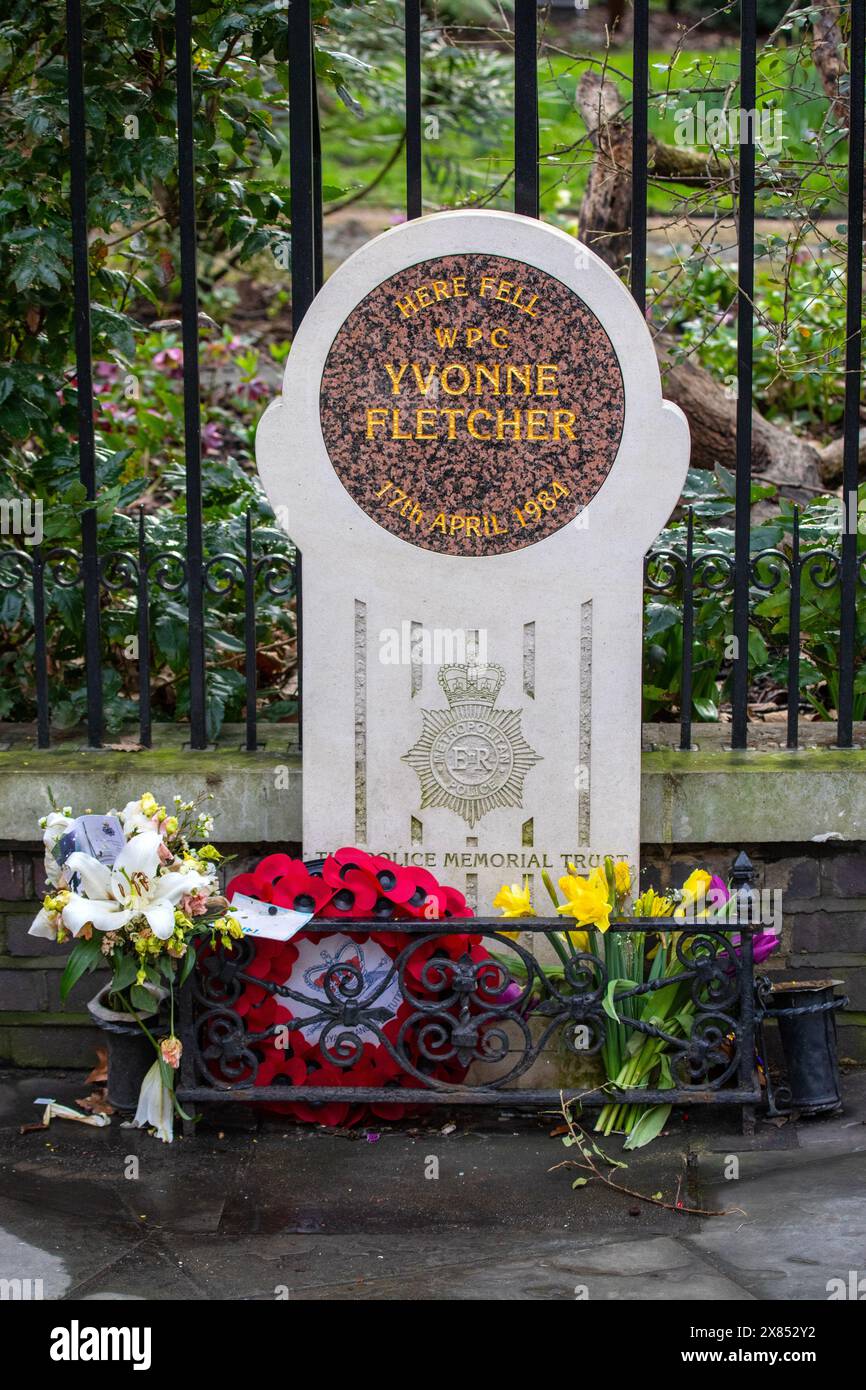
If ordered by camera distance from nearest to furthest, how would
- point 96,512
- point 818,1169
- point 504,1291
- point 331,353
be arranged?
point 504,1291 < point 818,1169 < point 331,353 < point 96,512

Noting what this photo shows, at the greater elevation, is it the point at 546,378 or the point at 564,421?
the point at 546,378

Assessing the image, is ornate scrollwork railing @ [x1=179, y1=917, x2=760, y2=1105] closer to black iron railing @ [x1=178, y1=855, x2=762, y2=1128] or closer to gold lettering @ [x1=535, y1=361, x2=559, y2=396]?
black iron railing @ [x1=178, y1=855, x2=762, y2=1128]

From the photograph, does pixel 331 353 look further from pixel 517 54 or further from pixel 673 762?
pixel 673 762

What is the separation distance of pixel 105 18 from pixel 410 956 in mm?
2794

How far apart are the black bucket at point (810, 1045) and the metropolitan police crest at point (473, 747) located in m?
0.82

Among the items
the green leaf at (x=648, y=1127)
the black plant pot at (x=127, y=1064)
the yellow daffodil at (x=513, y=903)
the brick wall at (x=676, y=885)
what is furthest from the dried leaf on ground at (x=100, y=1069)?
the green leaf at (x=648, y=1127)

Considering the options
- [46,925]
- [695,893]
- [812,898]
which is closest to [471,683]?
[695,893]

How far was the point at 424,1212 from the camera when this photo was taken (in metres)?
3.35

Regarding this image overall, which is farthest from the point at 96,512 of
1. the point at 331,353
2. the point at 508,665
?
the point at 508,665

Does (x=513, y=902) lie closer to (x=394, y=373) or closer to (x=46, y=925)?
(x=46, y=925)

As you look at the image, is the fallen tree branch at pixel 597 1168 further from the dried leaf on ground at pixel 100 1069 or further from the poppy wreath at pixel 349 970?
the dried leaf on ground at pixel 100 1069

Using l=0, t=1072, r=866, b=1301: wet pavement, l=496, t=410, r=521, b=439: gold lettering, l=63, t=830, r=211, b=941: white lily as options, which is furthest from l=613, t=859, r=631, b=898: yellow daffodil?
l=496, t=410, r=521, b=439: gold lettering

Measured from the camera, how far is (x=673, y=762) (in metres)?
4.03

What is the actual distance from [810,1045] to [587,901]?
67 centimetres
